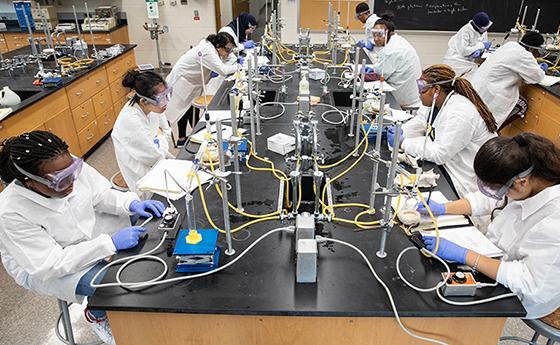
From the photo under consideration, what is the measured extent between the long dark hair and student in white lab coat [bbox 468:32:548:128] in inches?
114

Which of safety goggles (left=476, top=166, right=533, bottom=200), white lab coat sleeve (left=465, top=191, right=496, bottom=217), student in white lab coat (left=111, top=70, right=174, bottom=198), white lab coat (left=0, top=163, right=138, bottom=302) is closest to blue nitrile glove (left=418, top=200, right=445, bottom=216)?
white lab coat sleeve (left=465, top=191, right=496, bottom=217)

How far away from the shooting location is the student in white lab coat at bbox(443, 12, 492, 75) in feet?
15.1

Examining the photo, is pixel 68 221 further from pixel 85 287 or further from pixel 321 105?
pixel 321 105

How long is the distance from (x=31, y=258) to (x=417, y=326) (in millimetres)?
1329

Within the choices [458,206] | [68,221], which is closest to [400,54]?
[458,206]

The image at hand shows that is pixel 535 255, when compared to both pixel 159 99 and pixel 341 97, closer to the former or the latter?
pixel 159 99

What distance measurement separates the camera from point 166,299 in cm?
128

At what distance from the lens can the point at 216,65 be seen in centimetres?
350

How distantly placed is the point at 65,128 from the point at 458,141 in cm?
314

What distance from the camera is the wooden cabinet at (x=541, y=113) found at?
3.43 metres

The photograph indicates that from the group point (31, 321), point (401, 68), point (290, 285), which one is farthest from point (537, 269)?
point (401, 68)

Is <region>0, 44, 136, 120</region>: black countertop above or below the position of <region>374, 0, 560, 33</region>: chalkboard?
below

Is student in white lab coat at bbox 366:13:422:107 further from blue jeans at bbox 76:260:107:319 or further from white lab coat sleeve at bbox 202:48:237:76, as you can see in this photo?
blue jeans at bbox 76:260:107:319

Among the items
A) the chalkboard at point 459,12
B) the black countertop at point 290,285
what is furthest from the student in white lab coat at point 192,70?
the chalkboard at point 459,12
